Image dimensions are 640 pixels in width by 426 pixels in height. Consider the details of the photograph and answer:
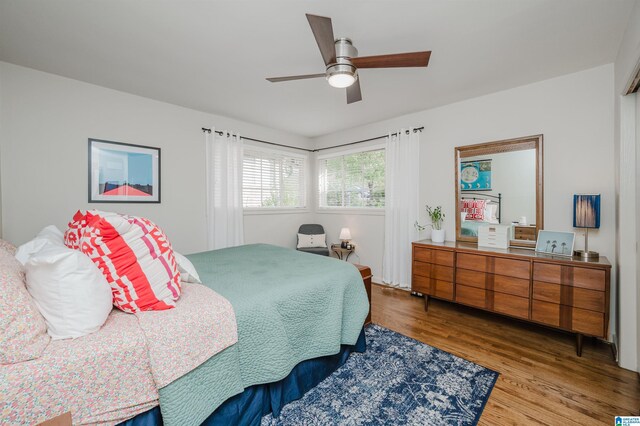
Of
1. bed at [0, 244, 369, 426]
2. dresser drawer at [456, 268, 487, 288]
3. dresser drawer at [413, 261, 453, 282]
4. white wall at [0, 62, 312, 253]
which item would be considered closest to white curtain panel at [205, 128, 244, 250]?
white wall at [0, 62, 312, 253]

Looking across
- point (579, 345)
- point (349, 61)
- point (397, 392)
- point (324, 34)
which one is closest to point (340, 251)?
point (397, 392)

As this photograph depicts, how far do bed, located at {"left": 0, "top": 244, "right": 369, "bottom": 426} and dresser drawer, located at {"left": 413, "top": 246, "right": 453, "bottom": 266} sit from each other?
145cm

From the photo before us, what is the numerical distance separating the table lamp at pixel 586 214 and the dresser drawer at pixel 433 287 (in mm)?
1240

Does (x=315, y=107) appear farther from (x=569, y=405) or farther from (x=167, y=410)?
(x=569, y=405)

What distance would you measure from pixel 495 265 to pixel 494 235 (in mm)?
406

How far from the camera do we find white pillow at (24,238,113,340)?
105 cm

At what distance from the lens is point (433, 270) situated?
10.6ft

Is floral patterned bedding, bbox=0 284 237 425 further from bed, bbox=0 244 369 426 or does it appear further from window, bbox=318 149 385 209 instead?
window, bbox=318 149 385 209

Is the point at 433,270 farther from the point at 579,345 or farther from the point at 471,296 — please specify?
the point at 579,345

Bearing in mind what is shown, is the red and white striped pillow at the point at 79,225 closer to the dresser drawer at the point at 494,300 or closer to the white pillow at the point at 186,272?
the white pillow at the point at 186,272

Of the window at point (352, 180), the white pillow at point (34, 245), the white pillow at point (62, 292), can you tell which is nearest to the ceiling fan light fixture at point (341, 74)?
the white pillow at point (62, 292)

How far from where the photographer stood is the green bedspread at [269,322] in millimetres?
1223

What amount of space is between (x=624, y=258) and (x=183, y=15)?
12.7ft

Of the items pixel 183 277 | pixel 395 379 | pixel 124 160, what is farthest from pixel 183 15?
pixel 395 379
